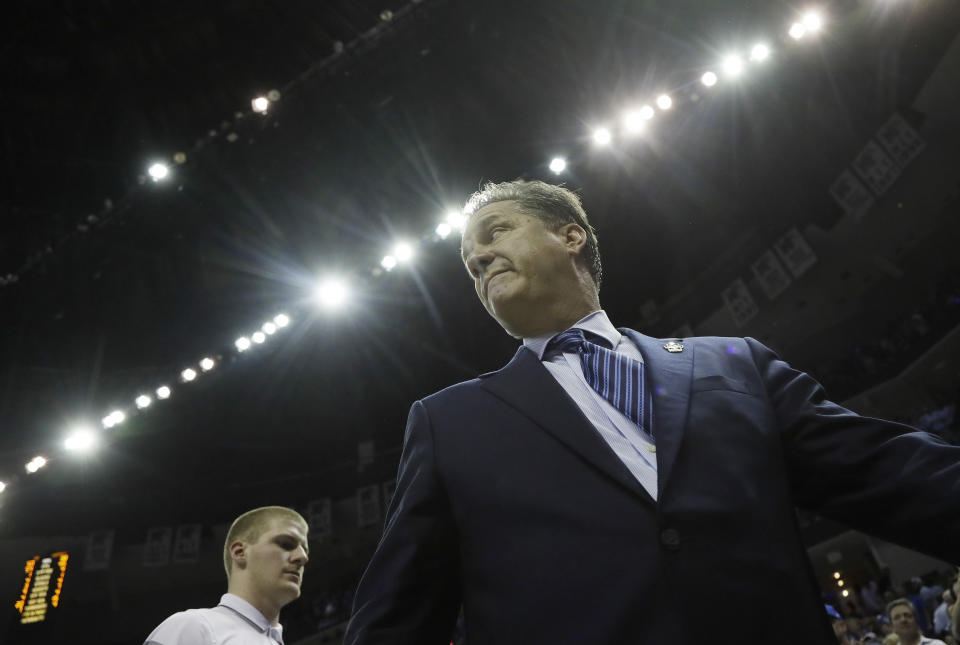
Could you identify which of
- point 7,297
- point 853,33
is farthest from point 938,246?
point 7,297

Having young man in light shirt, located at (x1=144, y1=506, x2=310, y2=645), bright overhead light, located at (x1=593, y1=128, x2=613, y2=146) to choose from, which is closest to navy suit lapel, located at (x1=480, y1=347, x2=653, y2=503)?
young man in light shirt, located at (x1=144, y1=506, x2=310, y2=645)

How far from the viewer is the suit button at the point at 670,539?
0.94 metres

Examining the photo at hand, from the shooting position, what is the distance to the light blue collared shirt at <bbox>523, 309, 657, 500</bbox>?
3.74 feet

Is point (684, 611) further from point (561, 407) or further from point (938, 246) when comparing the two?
point (938, 246)

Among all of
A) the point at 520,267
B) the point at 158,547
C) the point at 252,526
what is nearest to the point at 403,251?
the point at 252,526

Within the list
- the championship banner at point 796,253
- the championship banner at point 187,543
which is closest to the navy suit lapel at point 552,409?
the championship banner at point 796,253

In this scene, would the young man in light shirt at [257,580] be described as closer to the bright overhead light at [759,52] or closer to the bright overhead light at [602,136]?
the bright overhead light at [602,136]

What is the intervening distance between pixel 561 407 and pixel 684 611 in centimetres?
45

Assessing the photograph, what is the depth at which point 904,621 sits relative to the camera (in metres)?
5.25

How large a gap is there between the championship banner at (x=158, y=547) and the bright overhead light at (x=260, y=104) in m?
11.6

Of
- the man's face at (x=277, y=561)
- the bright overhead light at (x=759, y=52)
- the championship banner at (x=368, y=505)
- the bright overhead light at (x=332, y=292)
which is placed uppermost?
the bright overhead light at (x=332, y=292)

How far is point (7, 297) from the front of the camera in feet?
33.3

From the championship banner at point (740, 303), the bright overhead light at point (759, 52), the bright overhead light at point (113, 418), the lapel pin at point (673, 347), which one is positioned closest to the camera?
the lapel pin at point (673, 347)

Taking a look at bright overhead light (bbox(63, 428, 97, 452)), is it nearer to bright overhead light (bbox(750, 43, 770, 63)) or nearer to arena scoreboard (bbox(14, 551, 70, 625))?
arena scoreboard (bbox(14, 551, 70, 625))
